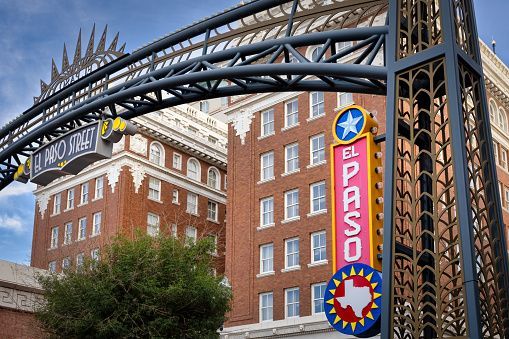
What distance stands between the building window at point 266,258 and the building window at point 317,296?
12.0 ft

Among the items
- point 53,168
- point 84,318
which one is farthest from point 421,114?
point 84,318

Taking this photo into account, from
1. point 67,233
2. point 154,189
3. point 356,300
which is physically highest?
point 154,189

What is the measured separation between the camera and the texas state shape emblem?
11.3 meters

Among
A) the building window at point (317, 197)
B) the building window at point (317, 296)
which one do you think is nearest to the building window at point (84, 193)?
the building window at point (317, 197)

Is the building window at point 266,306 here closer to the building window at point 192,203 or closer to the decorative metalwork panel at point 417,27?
the building window at point 192,203

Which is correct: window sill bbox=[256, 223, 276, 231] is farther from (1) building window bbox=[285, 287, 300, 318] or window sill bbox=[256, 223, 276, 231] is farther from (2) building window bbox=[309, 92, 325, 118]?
(2) building window bbox=[309, 92, 325, 118]

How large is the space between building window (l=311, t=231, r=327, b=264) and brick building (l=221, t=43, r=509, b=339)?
0.06 metres

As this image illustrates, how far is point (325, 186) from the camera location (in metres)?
42.6

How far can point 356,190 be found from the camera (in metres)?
15.2

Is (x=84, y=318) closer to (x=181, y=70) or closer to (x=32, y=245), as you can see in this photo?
(x=181, y=70)

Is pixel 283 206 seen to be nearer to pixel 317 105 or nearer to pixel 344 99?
pixel 317 105

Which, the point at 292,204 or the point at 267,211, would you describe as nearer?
the point at 292,204

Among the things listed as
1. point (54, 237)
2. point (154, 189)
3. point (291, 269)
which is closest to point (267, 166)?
point (291, 269)

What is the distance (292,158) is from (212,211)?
17839mm
